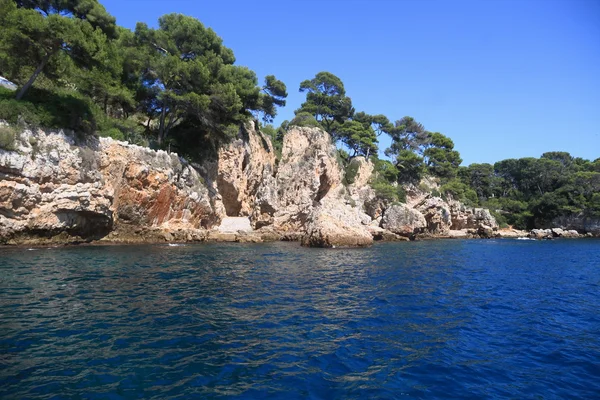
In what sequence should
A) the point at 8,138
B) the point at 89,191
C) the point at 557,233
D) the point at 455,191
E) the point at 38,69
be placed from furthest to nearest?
1. the point at 455,191
2. the point at 557,233
3. the point at 89,191
4. the point at 38,69
5. the point at 8,138

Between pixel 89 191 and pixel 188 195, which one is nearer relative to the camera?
pixel 89 191

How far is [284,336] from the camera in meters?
7.54

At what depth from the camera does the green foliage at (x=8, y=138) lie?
18.2 m

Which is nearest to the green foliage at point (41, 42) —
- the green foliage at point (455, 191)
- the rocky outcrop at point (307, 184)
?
the rocky outcrop at point (307, 184)

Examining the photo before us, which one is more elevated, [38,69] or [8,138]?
[38,69]

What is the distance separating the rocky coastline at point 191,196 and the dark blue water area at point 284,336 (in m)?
7.07

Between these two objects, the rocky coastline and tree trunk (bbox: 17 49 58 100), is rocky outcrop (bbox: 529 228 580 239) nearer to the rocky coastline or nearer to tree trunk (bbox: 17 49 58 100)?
the rocky coastline

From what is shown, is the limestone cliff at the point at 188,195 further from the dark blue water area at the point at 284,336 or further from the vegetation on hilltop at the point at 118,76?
the dark blue water area at the point at 284,336

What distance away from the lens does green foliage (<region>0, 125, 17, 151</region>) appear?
1822 cm

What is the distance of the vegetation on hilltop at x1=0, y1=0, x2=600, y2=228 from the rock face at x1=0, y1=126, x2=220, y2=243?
140 centimetres

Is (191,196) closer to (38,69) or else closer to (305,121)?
(38,69)

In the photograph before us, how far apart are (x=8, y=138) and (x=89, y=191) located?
5019 mm

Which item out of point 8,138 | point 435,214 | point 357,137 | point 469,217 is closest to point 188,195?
point 8,138

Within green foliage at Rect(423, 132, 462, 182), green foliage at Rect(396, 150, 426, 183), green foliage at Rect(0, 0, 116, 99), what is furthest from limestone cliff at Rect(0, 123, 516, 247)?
green foliage at Rect(423, 132, 462, 182)
